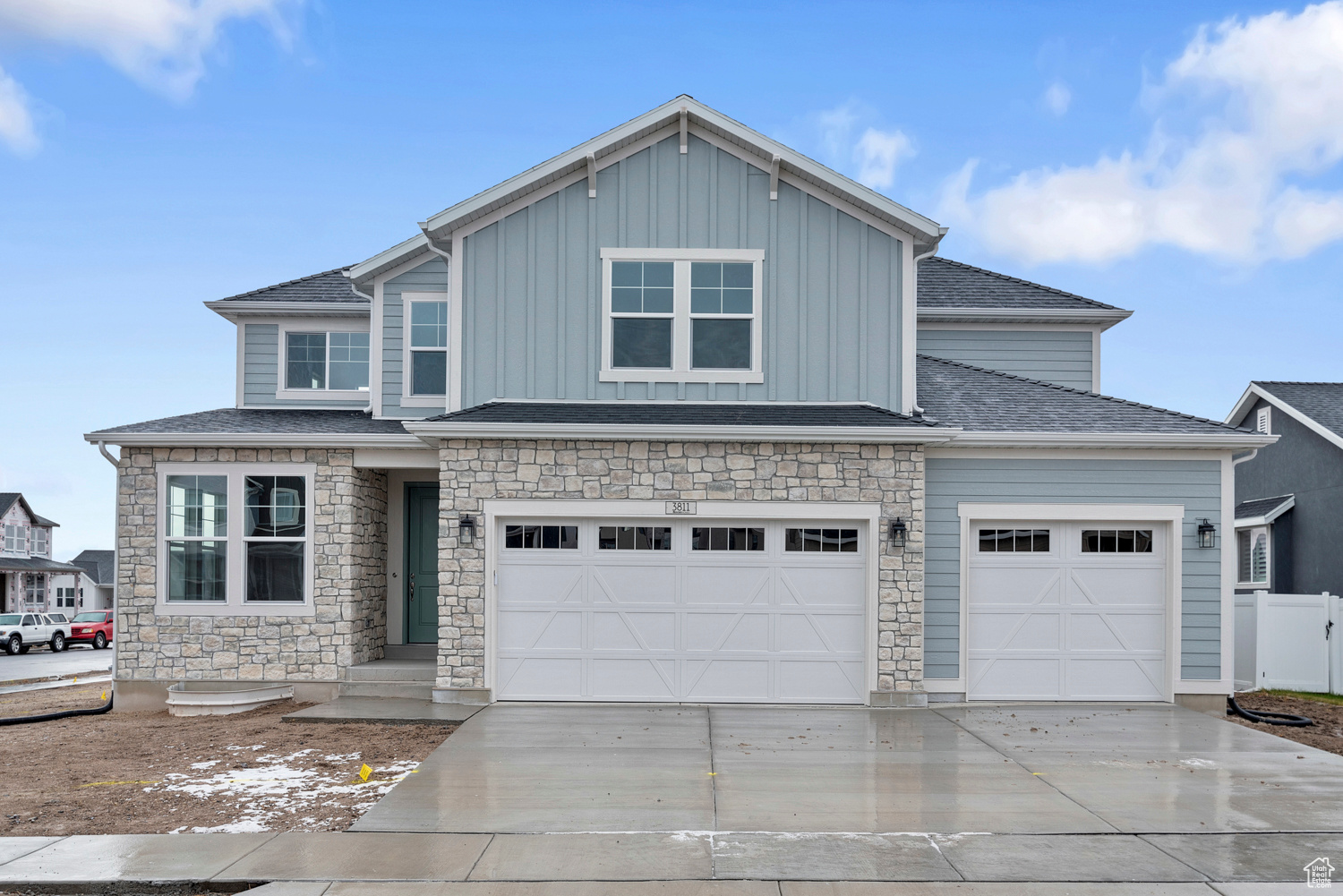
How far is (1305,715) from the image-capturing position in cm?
1206

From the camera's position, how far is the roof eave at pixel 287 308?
1418cm

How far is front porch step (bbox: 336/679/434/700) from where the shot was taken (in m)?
11.6

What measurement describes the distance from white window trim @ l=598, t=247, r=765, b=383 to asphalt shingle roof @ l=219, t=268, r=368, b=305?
15.0 ft

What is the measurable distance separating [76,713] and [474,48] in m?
12.3

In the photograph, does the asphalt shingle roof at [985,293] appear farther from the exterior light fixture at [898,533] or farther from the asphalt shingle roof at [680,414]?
the exterior light fixture at [898,533]

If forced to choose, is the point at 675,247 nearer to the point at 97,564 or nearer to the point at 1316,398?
the point at 1316,398

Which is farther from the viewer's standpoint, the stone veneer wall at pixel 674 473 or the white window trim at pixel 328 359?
the white window trim at pixel 328 359

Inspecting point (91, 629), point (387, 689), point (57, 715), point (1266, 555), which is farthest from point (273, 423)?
point (91, 629)

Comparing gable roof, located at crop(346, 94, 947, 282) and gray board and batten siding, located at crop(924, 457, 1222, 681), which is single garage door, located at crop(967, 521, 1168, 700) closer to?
gray board and batten siding, located at crop(924, 457, 1222, 681)

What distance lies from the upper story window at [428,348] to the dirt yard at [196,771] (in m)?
4.48

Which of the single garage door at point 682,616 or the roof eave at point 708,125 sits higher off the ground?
the roof eave at point 708,125

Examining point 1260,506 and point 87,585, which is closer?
point 1260,506

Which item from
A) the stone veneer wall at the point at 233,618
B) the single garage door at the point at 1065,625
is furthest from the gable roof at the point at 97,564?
the single garage door at the point at 1065,625

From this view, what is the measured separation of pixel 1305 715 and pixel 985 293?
7.31 meters
